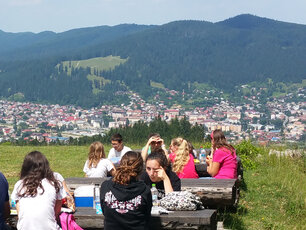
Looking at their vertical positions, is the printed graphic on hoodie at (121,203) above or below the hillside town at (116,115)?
above

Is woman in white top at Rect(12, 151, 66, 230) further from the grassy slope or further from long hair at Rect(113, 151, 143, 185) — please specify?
the grassy slope

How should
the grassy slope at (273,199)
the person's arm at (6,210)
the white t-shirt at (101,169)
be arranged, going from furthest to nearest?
the white t-shirt at (101,169) → the grassy slope at (273,199) → the person's arm at (6,210)

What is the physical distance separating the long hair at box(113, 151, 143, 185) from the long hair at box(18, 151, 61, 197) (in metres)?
0.54

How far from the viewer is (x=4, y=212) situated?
15.6ft

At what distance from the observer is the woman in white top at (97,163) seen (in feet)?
23.8

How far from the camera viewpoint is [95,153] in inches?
289

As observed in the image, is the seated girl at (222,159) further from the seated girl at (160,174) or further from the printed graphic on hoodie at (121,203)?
the printed graphic on hoodie at (121,203)

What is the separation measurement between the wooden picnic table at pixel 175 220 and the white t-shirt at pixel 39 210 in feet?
1.55

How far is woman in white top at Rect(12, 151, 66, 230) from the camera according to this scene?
437 centimetres

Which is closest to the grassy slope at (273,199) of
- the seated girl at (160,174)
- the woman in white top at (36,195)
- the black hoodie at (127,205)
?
the seated girl at (160,174)

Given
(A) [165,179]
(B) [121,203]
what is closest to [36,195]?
(B) [121,203]

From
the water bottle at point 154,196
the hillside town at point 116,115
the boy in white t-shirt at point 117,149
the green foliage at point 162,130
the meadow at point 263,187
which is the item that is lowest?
the hillside town at point 116,115

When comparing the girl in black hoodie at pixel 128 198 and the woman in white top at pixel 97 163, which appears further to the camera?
the woman in white top at pixel 97 163

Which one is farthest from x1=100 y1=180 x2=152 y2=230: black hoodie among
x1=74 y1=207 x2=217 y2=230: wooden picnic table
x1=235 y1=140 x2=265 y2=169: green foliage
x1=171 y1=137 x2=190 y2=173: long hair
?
x1=235 y1=140 x2=265 y2=169: green foliage
